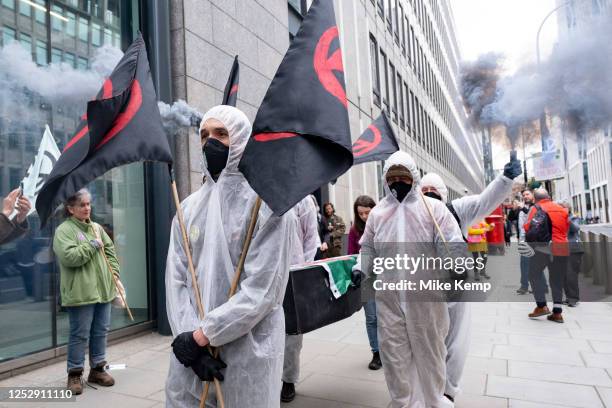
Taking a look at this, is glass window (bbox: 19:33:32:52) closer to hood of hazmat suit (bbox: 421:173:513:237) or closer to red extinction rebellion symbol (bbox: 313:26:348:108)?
red extinction rebellion symbol (bbox: 313:26:348:108)

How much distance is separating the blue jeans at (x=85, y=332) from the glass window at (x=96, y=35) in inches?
143

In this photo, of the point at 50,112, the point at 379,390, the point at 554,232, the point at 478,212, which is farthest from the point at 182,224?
the point at 554,232

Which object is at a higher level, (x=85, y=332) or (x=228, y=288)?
(x=228, y=288)

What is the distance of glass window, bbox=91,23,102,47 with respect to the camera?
6.16m

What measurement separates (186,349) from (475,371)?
153 inches

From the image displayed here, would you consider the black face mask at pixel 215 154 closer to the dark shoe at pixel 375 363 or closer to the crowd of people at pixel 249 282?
the crowd of people at pixel 249 282

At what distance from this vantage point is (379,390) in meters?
4.30

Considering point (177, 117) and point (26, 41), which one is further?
point (177, 117)

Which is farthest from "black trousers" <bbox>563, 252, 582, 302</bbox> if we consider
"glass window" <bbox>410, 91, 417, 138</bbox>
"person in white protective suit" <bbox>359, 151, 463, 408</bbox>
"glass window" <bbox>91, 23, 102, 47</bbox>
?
"glass window" <bbox>410, 91, 417, 138</bbox>

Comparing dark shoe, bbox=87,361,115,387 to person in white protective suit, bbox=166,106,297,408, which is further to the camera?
dark shoe, bbox=87,361,115,387

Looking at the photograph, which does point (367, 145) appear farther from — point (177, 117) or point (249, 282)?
point (249, 282)

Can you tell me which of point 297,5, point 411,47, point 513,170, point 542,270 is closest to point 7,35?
point 513,170

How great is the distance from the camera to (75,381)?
14.4ft

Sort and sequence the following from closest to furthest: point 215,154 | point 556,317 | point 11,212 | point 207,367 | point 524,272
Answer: point 207,367, point 215,154, point 11,212, point 556,317, point 524,272
